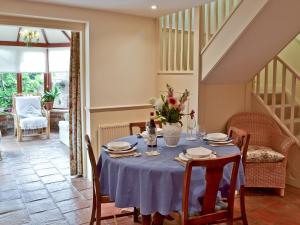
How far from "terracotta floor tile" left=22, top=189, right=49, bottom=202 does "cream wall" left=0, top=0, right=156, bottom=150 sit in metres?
0.96

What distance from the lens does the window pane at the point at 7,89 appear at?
7625mm

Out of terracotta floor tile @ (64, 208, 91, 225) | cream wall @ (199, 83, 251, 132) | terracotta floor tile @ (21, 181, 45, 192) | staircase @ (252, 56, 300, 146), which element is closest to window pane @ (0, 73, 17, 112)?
terracotta floor tile @ (21, 181, 45, 192)

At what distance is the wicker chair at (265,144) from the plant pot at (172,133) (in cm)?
141

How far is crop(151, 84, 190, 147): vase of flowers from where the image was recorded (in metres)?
2.56

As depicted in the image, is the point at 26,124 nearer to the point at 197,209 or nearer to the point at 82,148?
the point at 82,148

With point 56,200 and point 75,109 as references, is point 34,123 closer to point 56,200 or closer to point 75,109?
point 75,109

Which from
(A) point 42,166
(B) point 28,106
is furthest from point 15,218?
(B) point 28,106

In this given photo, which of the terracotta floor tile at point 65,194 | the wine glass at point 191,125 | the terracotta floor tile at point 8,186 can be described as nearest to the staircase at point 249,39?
the wine glass at point 191,125

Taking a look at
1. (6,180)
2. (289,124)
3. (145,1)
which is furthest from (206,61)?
(6,180)

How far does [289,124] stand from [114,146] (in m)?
2.79

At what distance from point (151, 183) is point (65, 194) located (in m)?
1.99

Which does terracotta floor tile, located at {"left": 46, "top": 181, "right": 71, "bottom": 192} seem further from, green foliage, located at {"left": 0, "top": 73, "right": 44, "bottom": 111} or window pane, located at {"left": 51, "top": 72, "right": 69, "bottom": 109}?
green foliage, located at {"left": 0, "top": 73, "right": 44, "bottom": 111}

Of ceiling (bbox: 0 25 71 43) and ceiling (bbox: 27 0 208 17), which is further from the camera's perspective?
ceiling (bbox: 0 25 71 43)

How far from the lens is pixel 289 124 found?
4168 millimetres
